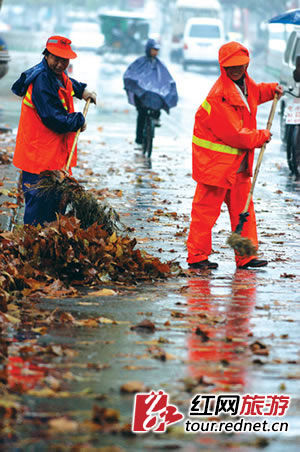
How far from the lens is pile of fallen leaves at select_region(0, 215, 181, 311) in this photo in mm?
6953

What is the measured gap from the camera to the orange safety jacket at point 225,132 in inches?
298

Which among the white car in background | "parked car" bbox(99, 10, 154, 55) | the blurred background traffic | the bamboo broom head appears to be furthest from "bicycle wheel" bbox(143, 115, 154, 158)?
the white car in background

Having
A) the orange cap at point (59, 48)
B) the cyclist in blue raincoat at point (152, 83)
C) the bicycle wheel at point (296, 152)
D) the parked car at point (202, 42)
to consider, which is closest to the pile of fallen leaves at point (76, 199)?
the orange cap at point (59, 48)

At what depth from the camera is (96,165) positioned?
1455 centimetres

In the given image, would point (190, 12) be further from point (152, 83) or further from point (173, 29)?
point (152, 83)

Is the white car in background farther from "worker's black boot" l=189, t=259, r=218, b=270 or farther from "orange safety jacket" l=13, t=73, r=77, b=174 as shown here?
"worker's black boot" l=189, t=259, r=218, b=270

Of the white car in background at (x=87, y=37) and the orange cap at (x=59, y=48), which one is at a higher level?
the orange cap at (x=59, y=48)

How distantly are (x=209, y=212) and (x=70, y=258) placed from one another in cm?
147

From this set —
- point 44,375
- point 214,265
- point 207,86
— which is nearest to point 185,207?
point 214,265

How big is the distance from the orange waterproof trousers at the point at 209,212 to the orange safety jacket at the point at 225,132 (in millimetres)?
135

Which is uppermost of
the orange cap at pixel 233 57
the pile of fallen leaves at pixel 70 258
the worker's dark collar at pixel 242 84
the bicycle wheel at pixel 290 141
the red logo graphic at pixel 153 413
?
the orange cap at pixel 233 57

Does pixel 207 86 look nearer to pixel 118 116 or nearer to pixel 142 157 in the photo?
pixel 118 116

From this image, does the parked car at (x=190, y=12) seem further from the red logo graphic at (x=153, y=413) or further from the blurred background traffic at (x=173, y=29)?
the red logo graphic at (x=153, y=413)

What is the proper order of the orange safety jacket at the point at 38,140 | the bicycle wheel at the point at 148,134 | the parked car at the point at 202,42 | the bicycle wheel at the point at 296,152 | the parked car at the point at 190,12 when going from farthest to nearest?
the parked car at the point at 190,12 → the parked car at the point at 202,42 → the bicycle wheel at the point at 148,134 → the bicycle wheel at the point at 296,152 → the orange safety jacket at the point at 38,140
